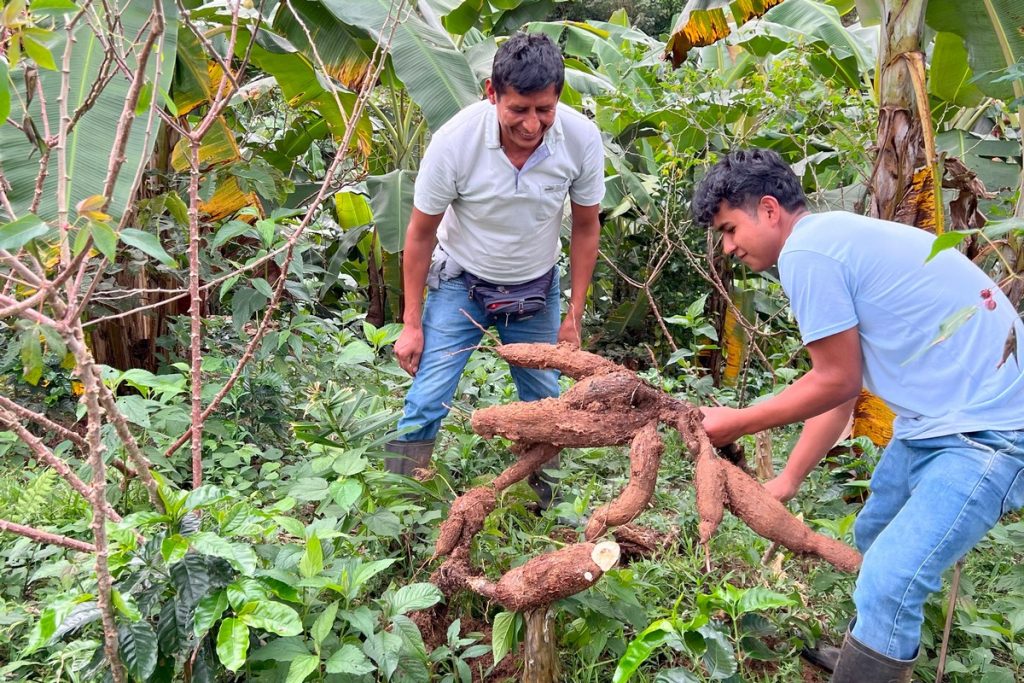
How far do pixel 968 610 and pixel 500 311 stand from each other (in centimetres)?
176

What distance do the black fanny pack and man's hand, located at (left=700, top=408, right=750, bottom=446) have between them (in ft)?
3.31

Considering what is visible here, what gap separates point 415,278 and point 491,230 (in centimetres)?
32

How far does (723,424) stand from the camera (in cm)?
217

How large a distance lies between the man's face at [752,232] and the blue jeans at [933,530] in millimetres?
600

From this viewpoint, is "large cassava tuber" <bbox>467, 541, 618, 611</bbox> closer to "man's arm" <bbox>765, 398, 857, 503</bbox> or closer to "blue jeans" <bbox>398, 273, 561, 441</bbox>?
"man's arm" <bbox>765, 398, 857, 503</bbox>

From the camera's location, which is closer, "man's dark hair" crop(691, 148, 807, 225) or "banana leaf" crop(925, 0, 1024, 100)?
"man's dark hair" crop(691, 148, 807, 225)

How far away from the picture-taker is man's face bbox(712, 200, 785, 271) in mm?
2090

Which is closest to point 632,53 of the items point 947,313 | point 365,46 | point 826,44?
point 826,44

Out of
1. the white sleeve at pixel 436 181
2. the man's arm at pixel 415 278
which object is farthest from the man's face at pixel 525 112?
the man's arm at pixel 415 278

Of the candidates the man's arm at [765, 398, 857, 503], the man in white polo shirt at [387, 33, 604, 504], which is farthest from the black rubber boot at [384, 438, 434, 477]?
the man's arm at [765, 398, 857, 503]

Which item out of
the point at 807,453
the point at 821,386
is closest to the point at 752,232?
the point at 821,386

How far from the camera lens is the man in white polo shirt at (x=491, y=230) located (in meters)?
2.80

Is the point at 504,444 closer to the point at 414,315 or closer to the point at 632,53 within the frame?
the point at 414,315

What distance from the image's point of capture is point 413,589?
2.19 meters
